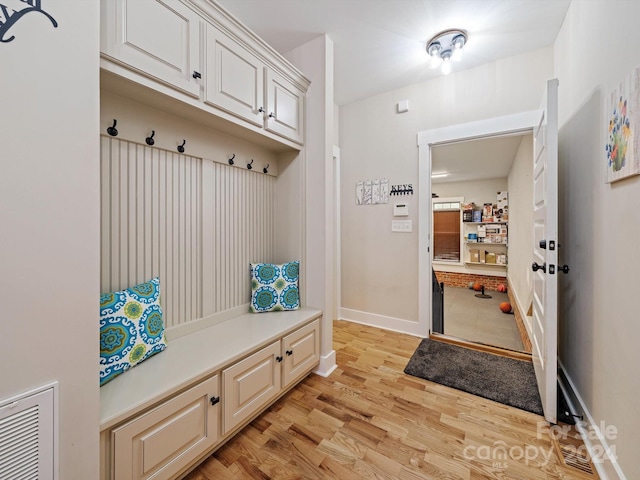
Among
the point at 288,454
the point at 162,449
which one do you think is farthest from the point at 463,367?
the point at 162,449

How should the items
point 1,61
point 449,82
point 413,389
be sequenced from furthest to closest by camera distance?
1. point 449,82
2. point 413,389
3. point 1,61

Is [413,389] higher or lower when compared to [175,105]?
lower

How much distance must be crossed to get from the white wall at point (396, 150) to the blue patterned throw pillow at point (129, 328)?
2.21 metres

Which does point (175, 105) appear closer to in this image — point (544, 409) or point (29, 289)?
point (29, 289)

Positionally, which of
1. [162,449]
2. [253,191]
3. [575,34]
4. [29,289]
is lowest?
[162,449]

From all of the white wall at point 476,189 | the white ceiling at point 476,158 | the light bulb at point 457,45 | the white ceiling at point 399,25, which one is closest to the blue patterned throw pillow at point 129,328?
the white ceiling at point 399,25

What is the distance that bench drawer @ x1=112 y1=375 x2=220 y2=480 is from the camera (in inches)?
38.5

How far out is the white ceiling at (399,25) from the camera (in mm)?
1813

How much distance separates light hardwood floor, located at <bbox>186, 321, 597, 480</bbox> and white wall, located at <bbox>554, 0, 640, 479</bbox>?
1.31 feet

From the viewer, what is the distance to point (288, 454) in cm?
134

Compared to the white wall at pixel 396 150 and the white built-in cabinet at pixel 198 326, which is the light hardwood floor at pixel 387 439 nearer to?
the white built-in cabinet at pixel 198 326

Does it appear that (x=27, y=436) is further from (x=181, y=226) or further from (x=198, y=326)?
(x=181, y=226)

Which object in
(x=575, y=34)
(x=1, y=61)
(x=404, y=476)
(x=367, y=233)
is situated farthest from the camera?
(x=367, y=233)

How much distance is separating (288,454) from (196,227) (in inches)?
A: 54.4
